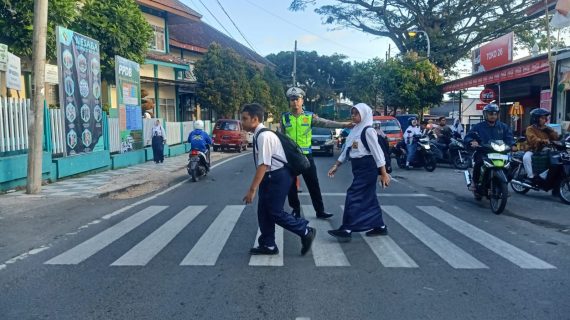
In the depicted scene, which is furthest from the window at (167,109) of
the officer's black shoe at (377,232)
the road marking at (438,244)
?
the officer's black shoe at (377,232)

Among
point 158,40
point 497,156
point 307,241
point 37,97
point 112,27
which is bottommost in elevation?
point 307,241

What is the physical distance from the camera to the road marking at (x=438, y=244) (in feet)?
17.9

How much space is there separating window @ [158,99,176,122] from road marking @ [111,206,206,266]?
2145cm

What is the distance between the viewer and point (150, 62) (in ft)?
82.8

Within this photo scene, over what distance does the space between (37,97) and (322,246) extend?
7280mm

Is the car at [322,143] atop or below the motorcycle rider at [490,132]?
below

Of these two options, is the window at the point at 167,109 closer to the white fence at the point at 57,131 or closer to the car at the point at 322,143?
the car at the point at 322,143

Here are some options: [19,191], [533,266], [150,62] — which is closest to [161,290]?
[533,266]

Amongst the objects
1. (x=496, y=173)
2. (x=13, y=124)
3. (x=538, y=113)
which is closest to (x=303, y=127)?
(x=496, y=173)

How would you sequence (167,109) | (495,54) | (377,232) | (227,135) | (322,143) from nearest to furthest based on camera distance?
(377,232), (495,54), (322,143), (227,135), (167,109)

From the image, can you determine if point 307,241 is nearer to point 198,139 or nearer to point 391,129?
point 198,139

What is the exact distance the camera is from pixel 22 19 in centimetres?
1373

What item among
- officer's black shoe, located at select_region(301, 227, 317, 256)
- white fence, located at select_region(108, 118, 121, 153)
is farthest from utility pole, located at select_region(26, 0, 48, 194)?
officer's black shoe, located at select_region(301, 227, 317, 256)

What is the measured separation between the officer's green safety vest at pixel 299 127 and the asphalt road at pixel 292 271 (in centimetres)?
126
